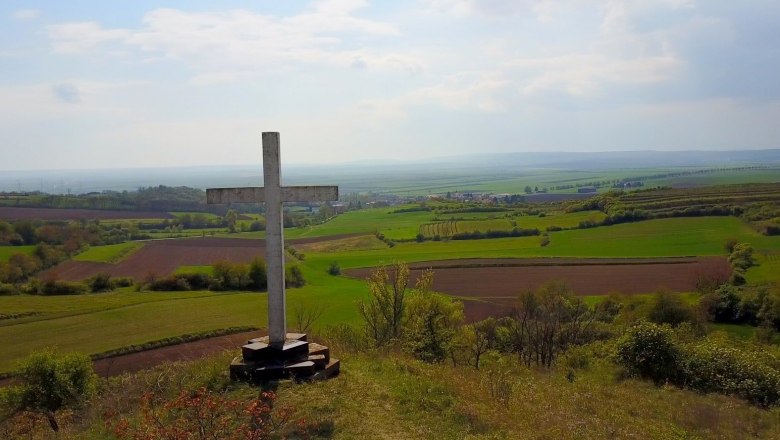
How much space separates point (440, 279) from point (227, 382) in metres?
35.6

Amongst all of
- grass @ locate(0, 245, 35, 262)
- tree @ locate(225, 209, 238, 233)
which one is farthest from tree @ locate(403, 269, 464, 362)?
tree @ locate(225, 209, 238, 233)

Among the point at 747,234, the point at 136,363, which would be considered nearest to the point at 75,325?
the point at 136,363

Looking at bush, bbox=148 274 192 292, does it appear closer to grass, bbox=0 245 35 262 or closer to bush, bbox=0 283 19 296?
bush, bbox=0 283 19 296

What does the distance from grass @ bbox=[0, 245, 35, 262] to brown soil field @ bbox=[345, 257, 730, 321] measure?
3290 cm

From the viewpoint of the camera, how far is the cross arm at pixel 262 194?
36.4ft

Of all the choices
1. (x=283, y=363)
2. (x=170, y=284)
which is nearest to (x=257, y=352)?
(x=283, y=363)

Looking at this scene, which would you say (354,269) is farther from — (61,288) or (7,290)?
(7,290)

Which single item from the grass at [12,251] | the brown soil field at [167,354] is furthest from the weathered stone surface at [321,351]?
the grass at [12,251]

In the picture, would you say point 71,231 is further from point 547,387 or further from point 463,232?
point 547,387

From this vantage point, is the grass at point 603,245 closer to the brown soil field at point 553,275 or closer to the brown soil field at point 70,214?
the brown soil field at point 553,275

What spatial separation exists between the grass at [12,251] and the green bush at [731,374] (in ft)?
186

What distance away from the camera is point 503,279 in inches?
1743

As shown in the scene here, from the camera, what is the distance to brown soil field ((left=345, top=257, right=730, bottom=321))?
39062mm

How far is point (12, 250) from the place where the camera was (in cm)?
5525
